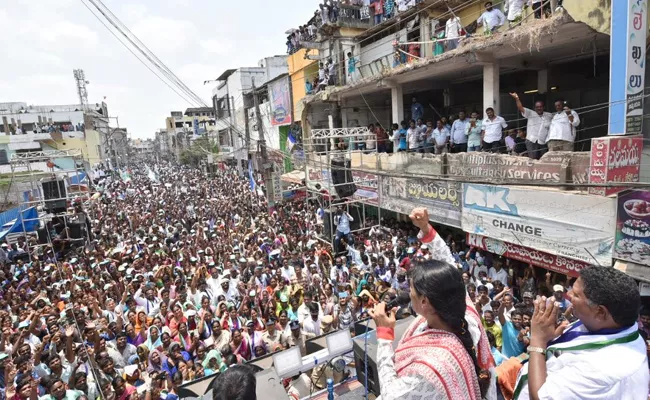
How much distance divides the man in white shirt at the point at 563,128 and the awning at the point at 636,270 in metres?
2.34

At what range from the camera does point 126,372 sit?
4809 millimetres

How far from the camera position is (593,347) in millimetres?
1415

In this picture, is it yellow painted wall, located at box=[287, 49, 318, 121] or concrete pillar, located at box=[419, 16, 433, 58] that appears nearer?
concrete pillar, located at box=[419, 16, 433, 58]

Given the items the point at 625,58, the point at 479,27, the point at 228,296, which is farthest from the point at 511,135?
the point at 228,296

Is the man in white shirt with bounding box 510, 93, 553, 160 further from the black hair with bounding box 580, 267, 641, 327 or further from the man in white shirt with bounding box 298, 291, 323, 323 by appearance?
the black hair with bounding box 580, 267, 641, 327

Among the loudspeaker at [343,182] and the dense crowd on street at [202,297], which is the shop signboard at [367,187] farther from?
the loudspeaker at [343,182]

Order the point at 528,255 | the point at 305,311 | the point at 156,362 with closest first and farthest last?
the point at 156,362
the point at 305,311
the point at 528,255

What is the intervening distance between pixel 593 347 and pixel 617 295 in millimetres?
214

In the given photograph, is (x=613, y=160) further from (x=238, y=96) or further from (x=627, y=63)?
(x=238, y=96)

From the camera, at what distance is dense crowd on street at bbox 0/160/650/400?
4.67m

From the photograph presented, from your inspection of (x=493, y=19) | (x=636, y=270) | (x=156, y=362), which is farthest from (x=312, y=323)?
(x=493, y=19)

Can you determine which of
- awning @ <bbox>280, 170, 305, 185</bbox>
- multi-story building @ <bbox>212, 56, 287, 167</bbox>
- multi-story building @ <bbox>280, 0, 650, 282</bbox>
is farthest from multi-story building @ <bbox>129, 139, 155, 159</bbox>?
multi-story building @ <bbox>280, 0, 650, 282</bbox>

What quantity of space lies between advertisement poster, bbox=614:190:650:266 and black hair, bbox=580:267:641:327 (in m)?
5.25

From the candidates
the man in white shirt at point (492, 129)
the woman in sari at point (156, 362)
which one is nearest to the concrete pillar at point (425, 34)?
the man in white shirt at point (492, 129)
